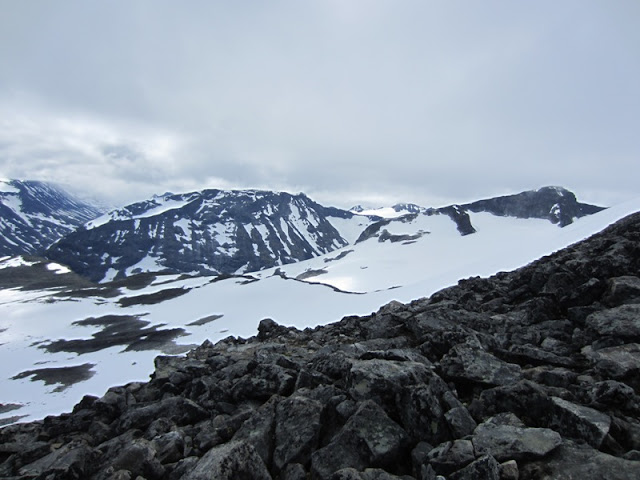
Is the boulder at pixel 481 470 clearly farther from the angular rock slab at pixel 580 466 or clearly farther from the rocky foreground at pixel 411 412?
the angular rock slab at pixel 580 466

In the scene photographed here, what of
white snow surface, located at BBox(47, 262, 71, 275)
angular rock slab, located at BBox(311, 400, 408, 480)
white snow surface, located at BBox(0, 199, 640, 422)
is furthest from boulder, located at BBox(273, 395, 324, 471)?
white snow surface, located at BBox(47, 262, 71, 275)

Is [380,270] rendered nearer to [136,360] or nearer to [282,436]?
[136,360]

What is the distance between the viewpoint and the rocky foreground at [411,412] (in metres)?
6.18

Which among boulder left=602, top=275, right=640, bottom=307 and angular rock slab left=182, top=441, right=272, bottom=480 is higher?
boulder left=602, top=275, right=640, bottom=307

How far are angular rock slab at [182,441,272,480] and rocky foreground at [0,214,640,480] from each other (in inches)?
1.0

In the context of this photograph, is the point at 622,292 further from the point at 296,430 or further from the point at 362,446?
the point at 296,430

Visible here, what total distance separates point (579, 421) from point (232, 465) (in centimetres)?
633

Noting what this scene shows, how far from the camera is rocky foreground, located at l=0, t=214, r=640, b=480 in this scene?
20.3ft

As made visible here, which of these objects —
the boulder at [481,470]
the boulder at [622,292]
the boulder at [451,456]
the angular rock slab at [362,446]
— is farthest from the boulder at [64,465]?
the boulder at [622,292]

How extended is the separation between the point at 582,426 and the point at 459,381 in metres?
2.82

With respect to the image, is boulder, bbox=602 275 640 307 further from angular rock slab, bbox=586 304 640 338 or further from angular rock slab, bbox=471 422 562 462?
angular rock slab, bbox=471 422 562 462

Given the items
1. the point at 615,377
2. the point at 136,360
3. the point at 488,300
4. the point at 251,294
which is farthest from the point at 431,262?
the point at 615,377

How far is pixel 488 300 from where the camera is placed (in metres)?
18.3

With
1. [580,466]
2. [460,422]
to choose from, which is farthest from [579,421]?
[460,422]
